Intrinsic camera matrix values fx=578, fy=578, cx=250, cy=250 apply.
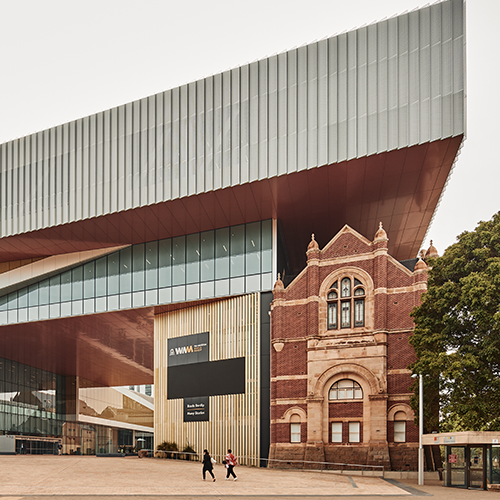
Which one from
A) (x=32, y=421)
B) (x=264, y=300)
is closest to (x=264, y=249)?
(x=264, y=300)

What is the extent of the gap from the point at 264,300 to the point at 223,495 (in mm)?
18466

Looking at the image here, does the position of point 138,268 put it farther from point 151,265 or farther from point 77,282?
→ point 77,282

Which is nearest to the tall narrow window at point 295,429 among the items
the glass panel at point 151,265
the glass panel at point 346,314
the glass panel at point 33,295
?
the glass panel at point 346,314

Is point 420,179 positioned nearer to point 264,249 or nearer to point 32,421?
point 264,249

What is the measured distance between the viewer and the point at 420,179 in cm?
3538

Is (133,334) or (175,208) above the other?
(175,208)

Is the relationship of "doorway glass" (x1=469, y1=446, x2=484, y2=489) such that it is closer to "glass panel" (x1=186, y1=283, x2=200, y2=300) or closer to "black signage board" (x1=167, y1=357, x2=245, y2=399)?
"black signage board" (x1=167, y1=357, x2=245, y2=399)

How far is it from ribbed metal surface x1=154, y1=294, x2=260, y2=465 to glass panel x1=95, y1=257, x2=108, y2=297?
5793mm

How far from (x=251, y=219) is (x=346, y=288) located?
27.5 ft

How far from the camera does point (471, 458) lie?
27.1 meters

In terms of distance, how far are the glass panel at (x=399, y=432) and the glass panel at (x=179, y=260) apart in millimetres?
17423

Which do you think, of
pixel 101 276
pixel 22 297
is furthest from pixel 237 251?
pixel 22 297

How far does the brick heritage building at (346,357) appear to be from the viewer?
3347 centimetres

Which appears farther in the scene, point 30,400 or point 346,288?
point 30,400
